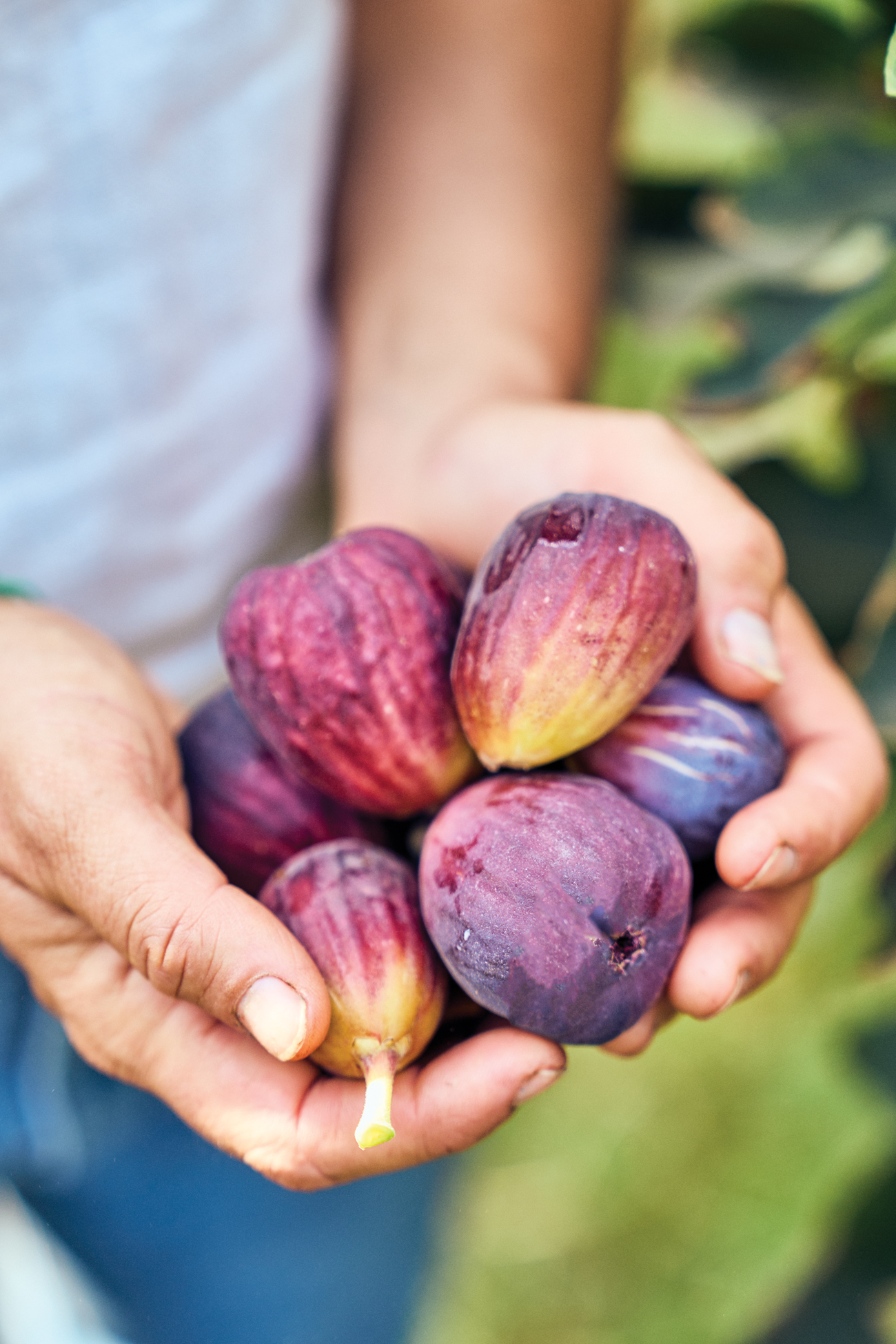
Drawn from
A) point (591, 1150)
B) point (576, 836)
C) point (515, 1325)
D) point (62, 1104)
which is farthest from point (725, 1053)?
point (576, 836)

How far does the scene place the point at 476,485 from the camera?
1342 mm

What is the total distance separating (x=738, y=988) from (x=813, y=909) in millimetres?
698

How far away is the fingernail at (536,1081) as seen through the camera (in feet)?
2.92

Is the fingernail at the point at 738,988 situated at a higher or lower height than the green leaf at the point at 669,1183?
higher

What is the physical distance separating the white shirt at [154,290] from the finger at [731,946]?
0.86 m

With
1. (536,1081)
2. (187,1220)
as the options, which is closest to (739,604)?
(536,1081)

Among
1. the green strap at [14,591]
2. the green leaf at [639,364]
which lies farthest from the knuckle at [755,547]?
the green leaf at [639,364]

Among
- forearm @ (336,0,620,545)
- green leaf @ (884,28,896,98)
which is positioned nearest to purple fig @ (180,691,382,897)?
forearm @ (336,0,620,545)

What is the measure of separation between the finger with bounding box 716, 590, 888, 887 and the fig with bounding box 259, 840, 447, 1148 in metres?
0.26

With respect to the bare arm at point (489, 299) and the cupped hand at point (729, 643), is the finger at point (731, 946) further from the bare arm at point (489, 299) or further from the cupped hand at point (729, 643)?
the bare arm at point (489, 299)

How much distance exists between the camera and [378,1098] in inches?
32.9

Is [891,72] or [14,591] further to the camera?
[14,591]

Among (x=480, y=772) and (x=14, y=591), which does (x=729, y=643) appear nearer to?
(x=480, y=772)

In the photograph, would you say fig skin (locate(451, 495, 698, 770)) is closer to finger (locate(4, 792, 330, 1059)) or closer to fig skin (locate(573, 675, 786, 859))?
fig skin (locate(573, 675, 786, 859))
